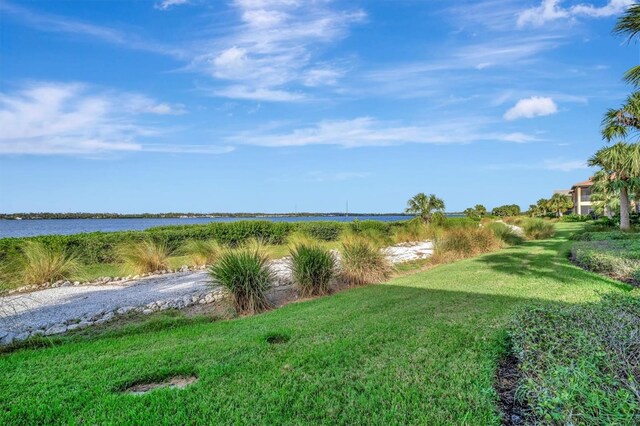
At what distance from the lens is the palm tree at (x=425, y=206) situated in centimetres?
2744

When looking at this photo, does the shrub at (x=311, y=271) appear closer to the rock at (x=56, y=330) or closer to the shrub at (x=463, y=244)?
the rock at (x=56, y=330)

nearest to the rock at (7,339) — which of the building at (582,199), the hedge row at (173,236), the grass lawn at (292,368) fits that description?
the grass lawn at (292,368)

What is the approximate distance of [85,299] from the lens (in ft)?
26.5

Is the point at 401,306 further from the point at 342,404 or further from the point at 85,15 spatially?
the point at 85,15

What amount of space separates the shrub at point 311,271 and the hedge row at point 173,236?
2321 mm

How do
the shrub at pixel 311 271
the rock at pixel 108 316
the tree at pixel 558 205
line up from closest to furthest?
the rock at pixel 108 316 < the shrub at pixel 311 271 < the tree at pixel 558 205

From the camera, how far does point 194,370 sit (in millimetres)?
3625

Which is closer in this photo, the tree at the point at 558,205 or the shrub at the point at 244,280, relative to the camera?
the shrub at the point at 244,280

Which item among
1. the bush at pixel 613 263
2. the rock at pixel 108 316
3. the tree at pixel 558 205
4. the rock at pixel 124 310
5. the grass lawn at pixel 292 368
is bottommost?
the rock at pixel 108 316

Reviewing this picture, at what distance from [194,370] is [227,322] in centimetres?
220

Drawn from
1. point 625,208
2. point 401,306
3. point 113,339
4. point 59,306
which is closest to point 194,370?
point 113,339

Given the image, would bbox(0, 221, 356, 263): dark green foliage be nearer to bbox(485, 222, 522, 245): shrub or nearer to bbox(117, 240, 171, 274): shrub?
bbox(117, 240, 171, 274): shrub

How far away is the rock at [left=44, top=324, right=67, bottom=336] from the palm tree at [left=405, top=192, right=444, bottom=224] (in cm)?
2424

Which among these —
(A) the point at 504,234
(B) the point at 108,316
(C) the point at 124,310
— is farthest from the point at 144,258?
(A) the point at 504,234
